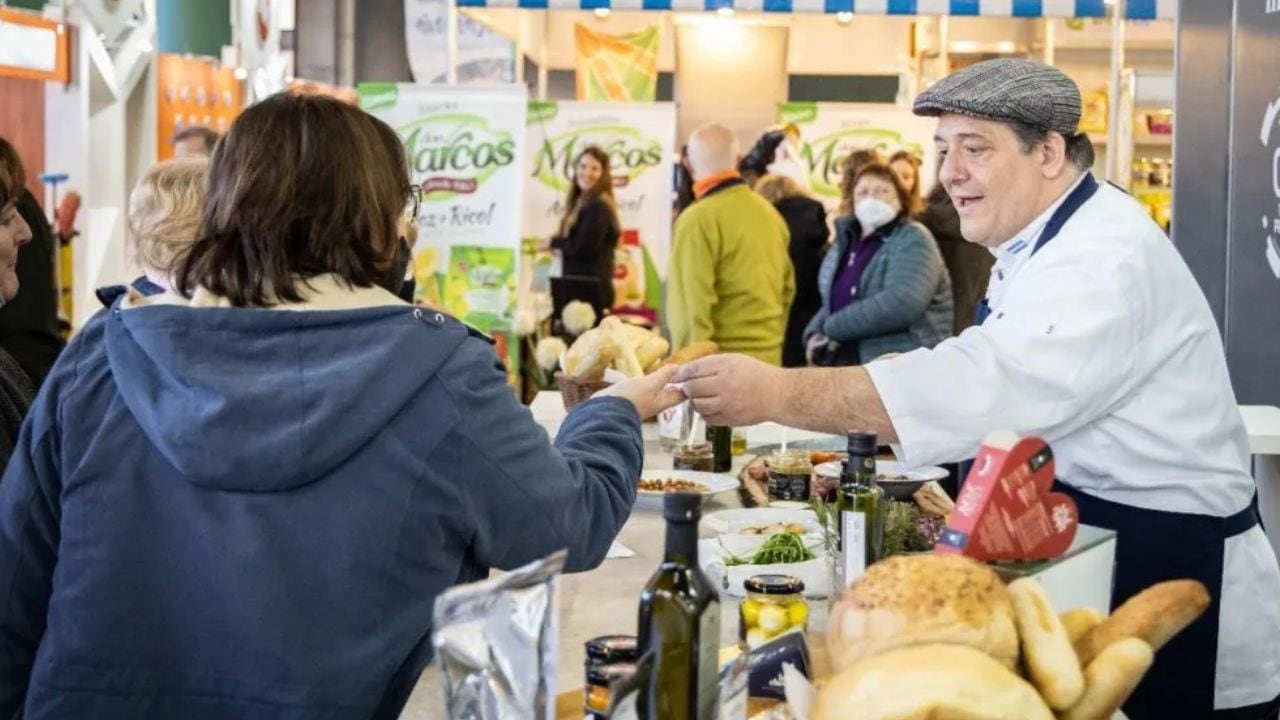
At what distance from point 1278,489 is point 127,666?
3858 mm

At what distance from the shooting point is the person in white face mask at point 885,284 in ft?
19.6

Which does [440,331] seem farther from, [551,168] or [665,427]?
[551,168]

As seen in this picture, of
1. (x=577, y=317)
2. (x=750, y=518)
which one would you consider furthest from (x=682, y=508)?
(x=577, y=317)

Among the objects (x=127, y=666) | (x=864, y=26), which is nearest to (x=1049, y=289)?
(x=127, y=666)

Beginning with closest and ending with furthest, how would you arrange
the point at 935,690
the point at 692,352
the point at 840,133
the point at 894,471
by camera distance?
the point at 935,690 < the point at 894,471 < the point at 692,352 < the point at 840,133

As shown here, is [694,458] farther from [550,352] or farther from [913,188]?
[913,188]

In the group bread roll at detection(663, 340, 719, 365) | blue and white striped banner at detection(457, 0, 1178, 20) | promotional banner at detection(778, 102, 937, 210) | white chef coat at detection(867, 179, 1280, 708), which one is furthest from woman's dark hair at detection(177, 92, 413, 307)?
promotional banner at detection(778, 102, 937, 210)

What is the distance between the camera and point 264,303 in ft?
5.56

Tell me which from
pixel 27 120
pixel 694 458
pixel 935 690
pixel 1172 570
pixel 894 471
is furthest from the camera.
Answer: pixel 27 120

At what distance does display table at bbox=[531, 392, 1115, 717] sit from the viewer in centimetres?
147

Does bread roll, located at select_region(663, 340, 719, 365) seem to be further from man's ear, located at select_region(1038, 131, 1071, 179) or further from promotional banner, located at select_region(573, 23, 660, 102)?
promotional banner, located at select_region(573, 23, 660, 102)

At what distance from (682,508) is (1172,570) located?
48.5 inches

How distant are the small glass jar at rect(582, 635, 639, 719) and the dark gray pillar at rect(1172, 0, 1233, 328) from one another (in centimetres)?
413

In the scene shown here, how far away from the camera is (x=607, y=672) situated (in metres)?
1.49
